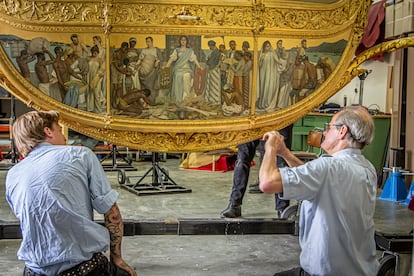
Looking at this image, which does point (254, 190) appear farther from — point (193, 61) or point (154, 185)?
point (193, 61)

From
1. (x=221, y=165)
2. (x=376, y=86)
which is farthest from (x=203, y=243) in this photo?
(x=376, y=86)

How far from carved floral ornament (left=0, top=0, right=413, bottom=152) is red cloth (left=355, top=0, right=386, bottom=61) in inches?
6.7

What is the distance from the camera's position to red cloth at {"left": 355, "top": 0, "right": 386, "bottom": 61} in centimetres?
468

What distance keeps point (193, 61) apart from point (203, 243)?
201 cm

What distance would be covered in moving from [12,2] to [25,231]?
1.93 m

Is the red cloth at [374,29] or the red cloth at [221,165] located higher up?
the red cloth at [374,29]

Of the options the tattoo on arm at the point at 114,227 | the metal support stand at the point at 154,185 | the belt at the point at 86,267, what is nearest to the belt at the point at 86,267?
the belt at the point at 86,267

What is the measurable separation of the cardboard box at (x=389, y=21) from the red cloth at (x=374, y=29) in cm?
3

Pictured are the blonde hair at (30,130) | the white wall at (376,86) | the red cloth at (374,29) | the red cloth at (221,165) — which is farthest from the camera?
the red cloth at (221,165)

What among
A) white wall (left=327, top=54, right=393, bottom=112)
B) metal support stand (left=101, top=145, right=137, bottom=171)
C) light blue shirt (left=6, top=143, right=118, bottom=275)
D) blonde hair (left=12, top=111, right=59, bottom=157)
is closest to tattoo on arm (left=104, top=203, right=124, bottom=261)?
light blue shirt (left=6, top=143, right=118, bottom=275)

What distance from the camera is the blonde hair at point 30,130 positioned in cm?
279

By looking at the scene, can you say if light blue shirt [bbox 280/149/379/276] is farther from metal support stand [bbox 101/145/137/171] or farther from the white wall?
the white wall

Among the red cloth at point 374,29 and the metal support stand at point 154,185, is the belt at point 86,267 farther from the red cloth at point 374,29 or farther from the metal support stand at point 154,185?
the metal support stand at point 154,185

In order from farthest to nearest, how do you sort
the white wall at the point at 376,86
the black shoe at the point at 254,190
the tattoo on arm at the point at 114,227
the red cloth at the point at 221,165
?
the red cloth at the point at 221,165, the white wall at the point at 376,86, the black shoe at the point at 254,190, the tattoo on arm at the point at 114,227
